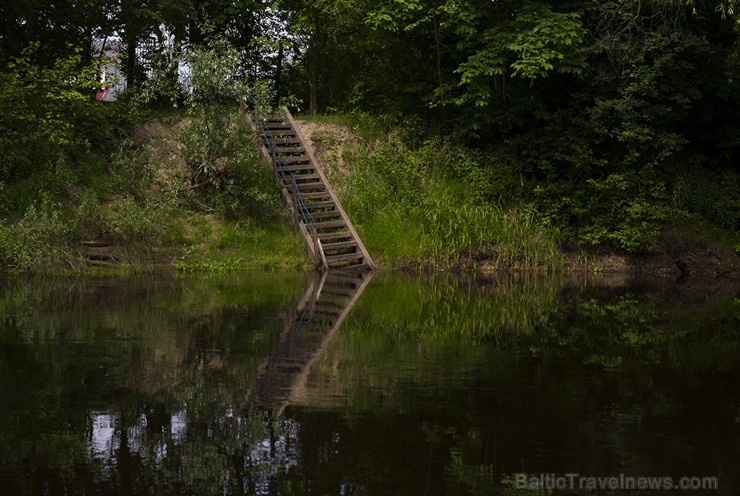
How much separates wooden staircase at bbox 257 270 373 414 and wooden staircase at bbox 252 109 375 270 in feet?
10.1

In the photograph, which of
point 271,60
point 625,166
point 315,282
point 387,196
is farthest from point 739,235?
point 271,60

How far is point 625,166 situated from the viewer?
23.3 metres

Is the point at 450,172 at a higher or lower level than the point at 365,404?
higher

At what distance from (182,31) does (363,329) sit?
20.7 metres

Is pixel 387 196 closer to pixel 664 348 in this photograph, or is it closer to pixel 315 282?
pixel 315 282

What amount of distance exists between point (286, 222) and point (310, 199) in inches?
43.1

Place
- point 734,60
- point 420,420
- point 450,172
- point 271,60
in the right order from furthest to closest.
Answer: point 271,60 → point 450,172 → point 734,60 → point 420,420

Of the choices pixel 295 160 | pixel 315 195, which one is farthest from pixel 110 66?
pixel 315 195

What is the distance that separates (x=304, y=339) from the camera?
33.5 ft

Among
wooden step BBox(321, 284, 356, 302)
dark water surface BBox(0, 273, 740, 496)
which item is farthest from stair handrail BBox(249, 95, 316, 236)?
dark water surface BBox(0, 273, 740, 496)

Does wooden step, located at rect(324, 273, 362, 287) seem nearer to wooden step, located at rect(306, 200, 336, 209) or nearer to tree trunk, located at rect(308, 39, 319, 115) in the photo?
wooden step, located at rect(306, 200, 336, 209)

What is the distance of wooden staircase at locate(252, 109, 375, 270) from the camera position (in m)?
21.5

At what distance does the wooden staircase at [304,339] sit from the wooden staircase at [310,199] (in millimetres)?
3092

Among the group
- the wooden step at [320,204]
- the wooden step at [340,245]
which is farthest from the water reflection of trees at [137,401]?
the wooden step at [320,204]
